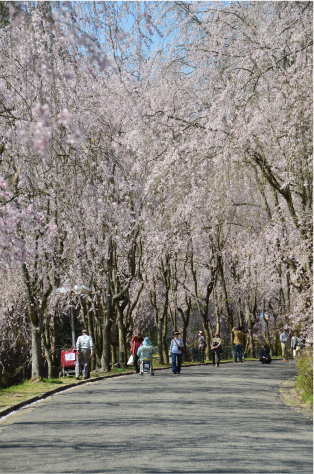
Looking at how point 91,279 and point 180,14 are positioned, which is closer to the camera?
point 180,14

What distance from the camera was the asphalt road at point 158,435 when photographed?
6605 mm

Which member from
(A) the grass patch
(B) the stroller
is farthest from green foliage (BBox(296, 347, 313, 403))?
(B) the stroller

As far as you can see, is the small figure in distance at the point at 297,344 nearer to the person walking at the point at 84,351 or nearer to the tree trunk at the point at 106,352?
the person walking at the point at 84,351

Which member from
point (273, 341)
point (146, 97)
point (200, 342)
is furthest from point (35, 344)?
point (273, 341)

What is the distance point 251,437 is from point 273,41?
748cm

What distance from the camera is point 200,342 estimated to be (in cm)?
3469

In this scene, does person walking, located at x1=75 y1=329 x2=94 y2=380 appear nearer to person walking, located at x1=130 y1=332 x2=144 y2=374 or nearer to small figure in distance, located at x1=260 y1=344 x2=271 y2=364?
person walking, located at x1=130 y1=332 x2=144 y2=374

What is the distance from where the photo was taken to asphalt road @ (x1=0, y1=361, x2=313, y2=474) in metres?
6.61

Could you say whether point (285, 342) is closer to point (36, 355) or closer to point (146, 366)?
point (146, 366)

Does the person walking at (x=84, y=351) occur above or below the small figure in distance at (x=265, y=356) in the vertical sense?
above

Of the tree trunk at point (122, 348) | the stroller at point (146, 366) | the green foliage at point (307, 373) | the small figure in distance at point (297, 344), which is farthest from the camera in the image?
the tree trunk at point (122, 348)

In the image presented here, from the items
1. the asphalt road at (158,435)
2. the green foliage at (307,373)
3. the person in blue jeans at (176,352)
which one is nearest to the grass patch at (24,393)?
the asphalt road at (158,435)

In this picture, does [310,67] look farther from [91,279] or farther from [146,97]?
[91,279]

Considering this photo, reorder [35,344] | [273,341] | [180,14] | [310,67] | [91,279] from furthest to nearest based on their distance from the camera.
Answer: [273,341], [91,279], [35,344], [180,14], [310,67]
